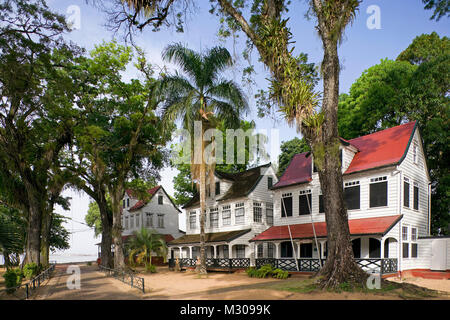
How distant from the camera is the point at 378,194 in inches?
816

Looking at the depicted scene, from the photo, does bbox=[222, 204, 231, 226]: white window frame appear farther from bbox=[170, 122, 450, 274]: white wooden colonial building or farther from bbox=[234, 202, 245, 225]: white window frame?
bbox=[170, 122, 450, 274]: white wooden colonial building

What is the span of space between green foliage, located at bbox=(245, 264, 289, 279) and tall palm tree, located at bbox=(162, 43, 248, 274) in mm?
3866

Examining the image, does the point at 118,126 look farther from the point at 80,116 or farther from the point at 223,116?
the point at 223,116

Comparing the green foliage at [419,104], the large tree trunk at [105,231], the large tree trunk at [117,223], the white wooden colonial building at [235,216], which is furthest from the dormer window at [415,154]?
the large tree trunk at [105,231]

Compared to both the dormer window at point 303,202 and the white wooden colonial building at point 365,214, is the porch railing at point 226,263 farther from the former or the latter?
the dormer window at point 303,202

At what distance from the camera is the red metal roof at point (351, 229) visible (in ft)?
61.3

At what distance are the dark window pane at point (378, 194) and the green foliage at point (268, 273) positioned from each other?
6832 mm

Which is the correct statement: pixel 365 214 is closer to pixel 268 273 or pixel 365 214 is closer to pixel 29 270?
pixel 268 273

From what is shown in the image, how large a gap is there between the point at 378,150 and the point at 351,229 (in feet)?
19.5

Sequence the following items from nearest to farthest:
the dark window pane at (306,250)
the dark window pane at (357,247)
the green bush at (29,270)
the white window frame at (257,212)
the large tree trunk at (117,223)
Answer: the dark window pane at (357,247)
the green bush at (29,270)
the dark window pane at (306,250)
the large tree trunk at (117,223)
the white window frame at (257,212)

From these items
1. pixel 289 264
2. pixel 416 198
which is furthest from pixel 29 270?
pixel 416 198

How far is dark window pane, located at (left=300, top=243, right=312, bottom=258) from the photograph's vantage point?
2378 cm

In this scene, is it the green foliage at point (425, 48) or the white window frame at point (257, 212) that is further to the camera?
the green foliage at point (425, 48)
